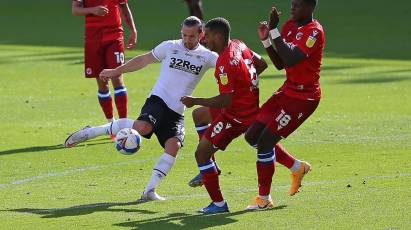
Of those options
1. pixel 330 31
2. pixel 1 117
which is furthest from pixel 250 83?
pixel 330 31

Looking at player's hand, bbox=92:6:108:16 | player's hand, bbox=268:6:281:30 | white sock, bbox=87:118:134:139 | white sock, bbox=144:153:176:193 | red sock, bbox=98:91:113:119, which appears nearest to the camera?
player's hand, bbox=268:6:281:30

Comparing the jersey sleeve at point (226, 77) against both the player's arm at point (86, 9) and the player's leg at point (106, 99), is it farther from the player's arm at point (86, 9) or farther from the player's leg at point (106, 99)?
the player's leg at point (106, 99)

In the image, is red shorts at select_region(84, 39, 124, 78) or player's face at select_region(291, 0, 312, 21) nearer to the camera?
player's face at select_region(291, 0, 312, 21)

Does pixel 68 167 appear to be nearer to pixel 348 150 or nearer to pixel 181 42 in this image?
pixel 181 42

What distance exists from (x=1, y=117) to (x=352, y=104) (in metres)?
5.42

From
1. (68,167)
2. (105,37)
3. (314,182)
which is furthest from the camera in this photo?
(105,37)

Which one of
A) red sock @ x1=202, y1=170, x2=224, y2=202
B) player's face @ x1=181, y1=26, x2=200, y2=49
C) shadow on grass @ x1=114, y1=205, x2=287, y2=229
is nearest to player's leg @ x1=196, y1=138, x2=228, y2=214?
red sock @ x1=202, y1=170, x2=224, y2=202

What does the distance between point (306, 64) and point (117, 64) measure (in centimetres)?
511

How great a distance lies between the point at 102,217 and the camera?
10438 mm

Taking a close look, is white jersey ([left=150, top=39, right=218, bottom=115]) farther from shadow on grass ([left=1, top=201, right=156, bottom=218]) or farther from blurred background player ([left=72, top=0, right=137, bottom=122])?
blurred background player ([left=72, top=0, right=137, bottom=122])

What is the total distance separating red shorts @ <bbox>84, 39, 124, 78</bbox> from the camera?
604 inches

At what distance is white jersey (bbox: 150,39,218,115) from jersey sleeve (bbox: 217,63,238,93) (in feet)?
3.72

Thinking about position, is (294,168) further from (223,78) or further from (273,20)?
(273,20)

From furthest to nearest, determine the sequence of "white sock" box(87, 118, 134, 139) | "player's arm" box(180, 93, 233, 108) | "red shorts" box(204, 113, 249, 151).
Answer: "white sock" box(87, 118, 134, 139), "red shorts" box(204, 113, 249, 151), "player's arm" box(180, 93, 233, 108)
